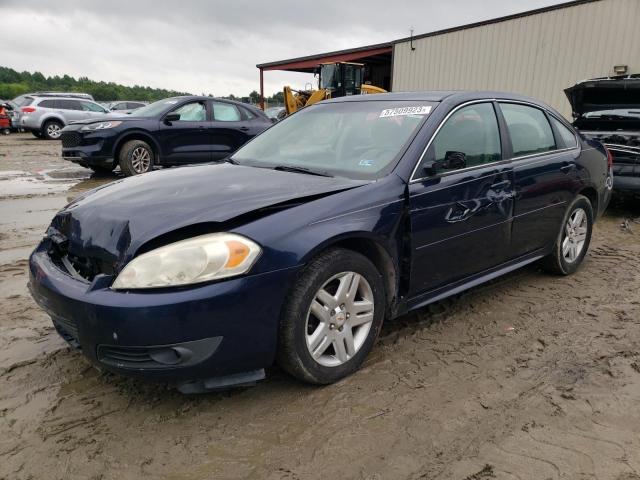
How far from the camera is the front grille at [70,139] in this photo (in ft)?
30.4

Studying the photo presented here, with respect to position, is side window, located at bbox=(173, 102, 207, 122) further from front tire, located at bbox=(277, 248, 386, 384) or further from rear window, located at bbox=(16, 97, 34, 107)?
rear window, located at bbox=(16, 97, 34, 107)

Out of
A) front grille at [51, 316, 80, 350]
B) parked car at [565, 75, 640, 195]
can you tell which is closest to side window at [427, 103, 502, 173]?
front grille at [51, 316, 80, 350]

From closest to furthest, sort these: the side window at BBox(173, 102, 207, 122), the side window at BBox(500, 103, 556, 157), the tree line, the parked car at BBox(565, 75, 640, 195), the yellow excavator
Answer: the side window at BBox(500, 103, 556, 157)
the parked car at BBox(565, 75, 640, 195)
the side window at BBox(173, 102, 207, 122)
the yellow excavator
the tree line

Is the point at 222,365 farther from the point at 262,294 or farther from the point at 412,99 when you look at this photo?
the point at 412,99

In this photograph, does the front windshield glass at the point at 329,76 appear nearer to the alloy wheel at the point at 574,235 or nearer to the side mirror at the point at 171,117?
the side mirror at the point at 171,117

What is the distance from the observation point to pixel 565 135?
442 centimetres

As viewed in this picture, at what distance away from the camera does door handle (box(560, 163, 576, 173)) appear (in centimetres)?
414

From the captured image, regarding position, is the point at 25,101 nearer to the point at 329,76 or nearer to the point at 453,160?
the point at 329,76

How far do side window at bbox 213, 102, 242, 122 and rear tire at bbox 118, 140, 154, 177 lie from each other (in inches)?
55.1

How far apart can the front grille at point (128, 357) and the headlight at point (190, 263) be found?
0.88 feet

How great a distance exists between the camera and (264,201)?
2549mm

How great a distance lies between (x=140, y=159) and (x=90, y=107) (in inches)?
497

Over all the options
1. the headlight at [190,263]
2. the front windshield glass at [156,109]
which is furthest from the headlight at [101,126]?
the headlight at [190,263]

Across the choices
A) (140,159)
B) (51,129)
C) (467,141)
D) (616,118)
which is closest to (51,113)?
(51,129)
